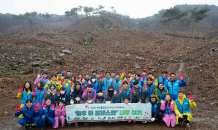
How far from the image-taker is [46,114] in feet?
16.2

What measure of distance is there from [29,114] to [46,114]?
57 centimetres

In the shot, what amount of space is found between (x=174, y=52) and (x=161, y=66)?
5.41 m

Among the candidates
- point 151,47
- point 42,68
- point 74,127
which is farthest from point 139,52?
point 74,127

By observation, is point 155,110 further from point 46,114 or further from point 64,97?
point 46,114

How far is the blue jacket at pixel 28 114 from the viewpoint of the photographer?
478 cm

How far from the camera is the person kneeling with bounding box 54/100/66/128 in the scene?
197 inches

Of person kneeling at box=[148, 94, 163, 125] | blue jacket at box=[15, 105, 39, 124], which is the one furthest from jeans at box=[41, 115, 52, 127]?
person kneeling at box=[148, 94, 163, 125]

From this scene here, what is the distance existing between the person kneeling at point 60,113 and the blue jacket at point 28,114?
70 cm

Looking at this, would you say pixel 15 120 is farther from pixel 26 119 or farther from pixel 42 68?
pixel 42 68

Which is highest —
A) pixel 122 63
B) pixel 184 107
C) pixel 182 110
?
pixel 122 63

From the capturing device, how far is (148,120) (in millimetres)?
5129

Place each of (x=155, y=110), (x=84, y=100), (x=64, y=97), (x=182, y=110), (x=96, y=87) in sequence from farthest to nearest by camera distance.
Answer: (x=96, y=87) → (x=84, y=100) → (x=64, y=97) → (x=155, y=110) → (x=182, y=110)

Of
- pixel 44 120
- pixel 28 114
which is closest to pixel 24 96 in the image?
pixel 28 114

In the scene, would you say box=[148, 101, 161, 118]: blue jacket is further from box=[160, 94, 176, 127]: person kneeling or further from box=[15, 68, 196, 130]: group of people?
box=[160, 94, 176, 127]: person kneeling
